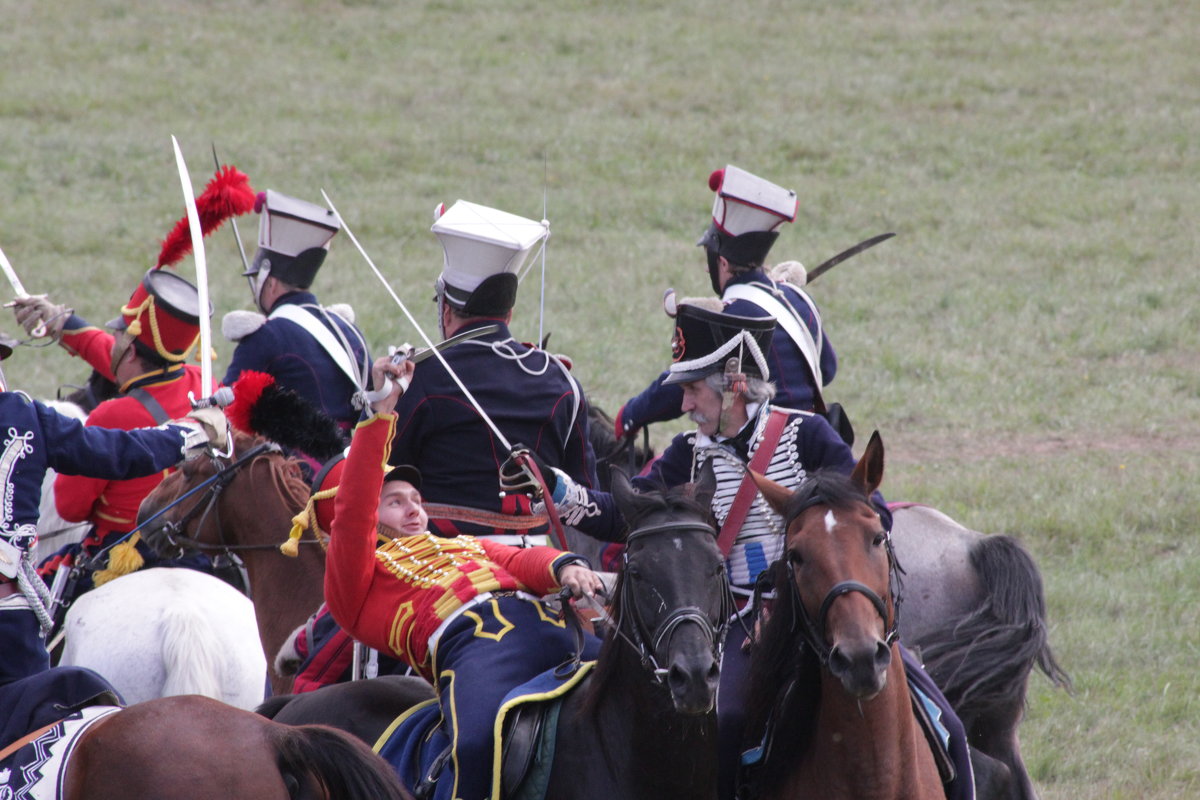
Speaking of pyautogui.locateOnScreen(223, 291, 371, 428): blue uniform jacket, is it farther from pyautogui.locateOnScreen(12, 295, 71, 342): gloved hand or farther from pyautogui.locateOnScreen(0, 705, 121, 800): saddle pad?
pyautogui.locateOnScreen(0, 705, 121, 800): saddle pad

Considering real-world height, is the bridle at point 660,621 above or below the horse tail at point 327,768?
above

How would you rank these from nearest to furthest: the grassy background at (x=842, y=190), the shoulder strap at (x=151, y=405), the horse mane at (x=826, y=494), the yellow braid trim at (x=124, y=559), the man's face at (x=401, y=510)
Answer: the horse mane at (x=826, y=494) < the man's face at (x=401, y=510) < the yellow braid trim at (x=124, y=559) < the shoulder strap at (x=151, y=405) < the grassy background at (x=842, y=190)

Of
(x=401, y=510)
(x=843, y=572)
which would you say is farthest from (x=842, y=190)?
(x=843, y=572)

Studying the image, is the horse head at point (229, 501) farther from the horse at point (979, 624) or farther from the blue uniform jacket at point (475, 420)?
the horse at point (979, 624)

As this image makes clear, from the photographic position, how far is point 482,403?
17.6ft

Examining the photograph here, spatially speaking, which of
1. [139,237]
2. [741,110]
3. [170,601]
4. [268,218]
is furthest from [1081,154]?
[170,601]

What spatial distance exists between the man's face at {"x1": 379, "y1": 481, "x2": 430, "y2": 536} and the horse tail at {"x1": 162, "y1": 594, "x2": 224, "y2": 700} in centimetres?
112

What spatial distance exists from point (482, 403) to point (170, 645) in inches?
57.9

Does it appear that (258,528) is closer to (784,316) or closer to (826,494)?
(784,316)

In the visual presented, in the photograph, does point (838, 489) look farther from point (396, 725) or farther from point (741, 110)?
point (741, 110)

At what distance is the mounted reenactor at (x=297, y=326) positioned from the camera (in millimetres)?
6941

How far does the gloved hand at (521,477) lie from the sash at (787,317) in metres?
1.88

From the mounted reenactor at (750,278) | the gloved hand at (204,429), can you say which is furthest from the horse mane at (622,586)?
the mounted reenactor at (750,278)

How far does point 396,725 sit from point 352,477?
0.80 m
